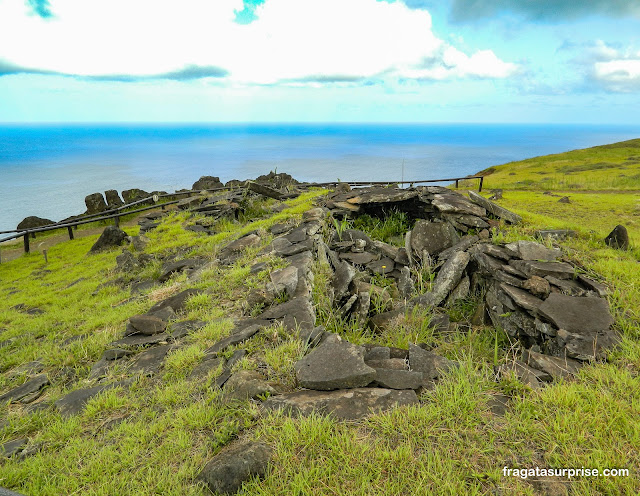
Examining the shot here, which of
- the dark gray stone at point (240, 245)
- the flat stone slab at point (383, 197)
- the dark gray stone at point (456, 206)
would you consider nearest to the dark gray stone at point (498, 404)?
the dark gray stone at point (240, 245)

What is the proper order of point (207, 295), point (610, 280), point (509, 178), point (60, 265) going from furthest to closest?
point (509, 178)
point (60, 265)
point (207, 295)
point (610, 280)

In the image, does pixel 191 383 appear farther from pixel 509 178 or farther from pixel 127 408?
pixel 509 178

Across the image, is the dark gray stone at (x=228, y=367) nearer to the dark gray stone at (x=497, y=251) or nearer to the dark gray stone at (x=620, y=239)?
the dark gray stone at (x=497, y=251)

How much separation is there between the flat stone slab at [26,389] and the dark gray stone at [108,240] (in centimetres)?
1099

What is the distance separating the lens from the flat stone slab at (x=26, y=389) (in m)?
4.66

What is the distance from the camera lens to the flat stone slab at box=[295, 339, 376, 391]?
365 cm

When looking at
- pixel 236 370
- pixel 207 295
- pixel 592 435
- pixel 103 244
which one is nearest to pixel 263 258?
pixel 207 295

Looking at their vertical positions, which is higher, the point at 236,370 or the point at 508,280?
the point at 508,280

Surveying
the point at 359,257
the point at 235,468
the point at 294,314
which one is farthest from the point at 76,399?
the point at 359,257

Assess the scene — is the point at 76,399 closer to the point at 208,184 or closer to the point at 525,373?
the point at 525,373

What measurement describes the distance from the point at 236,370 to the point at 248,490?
1.49 meters

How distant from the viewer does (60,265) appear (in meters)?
14.2

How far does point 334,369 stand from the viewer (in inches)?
149

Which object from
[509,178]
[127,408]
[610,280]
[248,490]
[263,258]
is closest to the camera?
[248,490]
